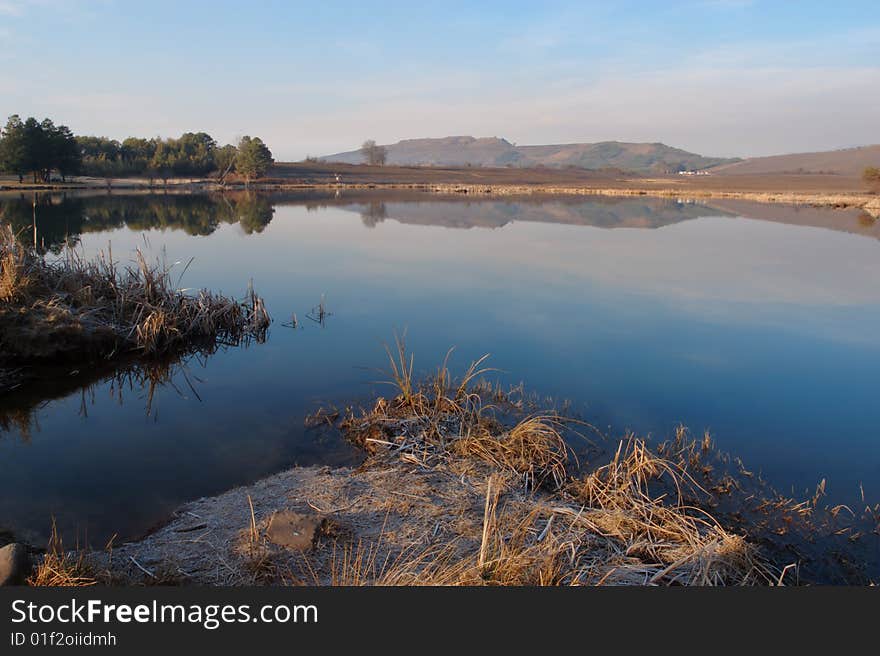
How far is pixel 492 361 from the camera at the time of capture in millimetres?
9891

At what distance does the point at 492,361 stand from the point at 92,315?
6.77 meters

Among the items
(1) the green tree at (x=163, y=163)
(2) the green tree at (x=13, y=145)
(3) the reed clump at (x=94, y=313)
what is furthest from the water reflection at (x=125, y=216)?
(1) the green tree at (x=163, y=163)

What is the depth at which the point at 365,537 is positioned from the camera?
4.52 meters

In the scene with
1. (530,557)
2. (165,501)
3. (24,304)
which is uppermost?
(24,304)

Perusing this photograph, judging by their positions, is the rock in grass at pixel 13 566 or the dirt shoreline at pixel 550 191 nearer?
the rock in grass at pixel 13 566

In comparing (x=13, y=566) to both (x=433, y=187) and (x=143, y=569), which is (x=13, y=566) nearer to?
(x=143, y=569)

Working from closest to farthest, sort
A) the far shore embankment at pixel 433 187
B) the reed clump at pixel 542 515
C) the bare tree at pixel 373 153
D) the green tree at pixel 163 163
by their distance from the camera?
the reed clump at pixel 542 515 < the far shore embankment at pixel 433 187 < the green tree at pixel 163 163 < the bare tree at pixel 373 153

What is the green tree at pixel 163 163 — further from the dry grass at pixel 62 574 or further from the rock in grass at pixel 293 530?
the dry grass at pixel 62 574

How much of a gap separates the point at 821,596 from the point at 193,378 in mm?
8356

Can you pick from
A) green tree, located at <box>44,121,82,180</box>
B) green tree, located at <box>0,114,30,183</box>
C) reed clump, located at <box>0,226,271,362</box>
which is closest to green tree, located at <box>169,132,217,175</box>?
green tree, located at <box>44,121,82,180</box>

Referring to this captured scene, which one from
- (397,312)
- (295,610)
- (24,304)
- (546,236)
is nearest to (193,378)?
(24,304)

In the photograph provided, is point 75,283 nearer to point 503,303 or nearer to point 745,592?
point 503,303

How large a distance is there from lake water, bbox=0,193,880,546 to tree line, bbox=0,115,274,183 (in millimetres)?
38185

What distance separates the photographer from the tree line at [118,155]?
52.7 meters
